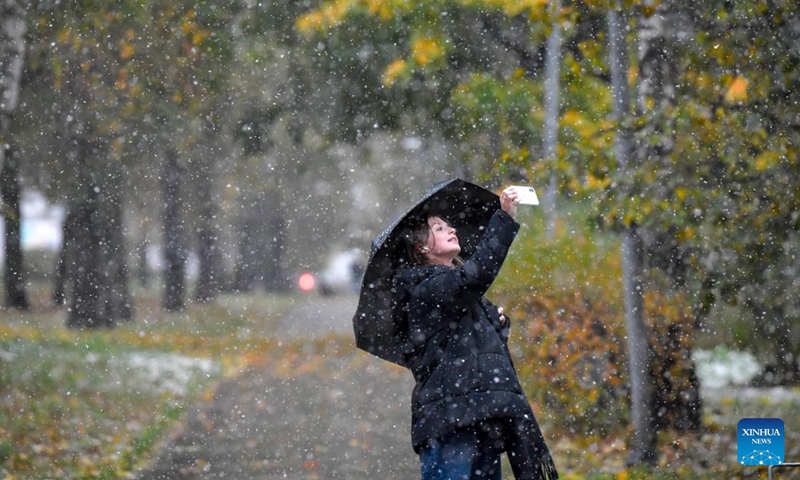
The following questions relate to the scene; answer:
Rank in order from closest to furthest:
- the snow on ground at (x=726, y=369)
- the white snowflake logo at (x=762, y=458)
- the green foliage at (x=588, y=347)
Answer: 1. the white snowflake logo at (x=762, y=458)
2. the green foliage at (x=588, y=347)
3. the snow on ground at (x=726, y=369)

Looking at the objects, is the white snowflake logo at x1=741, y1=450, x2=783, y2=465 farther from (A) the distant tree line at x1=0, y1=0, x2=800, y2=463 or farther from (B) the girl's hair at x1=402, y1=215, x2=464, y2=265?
(A) the distant tree line at x1=0, y1=0, x2=800, y2=463

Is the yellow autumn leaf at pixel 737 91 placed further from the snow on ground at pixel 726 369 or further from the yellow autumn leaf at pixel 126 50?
the yellow autumn leaf at pixel 126 50

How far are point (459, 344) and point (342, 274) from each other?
283 feet

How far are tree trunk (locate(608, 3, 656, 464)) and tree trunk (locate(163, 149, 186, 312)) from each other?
22657mm

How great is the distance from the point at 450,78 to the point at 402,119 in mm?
1583

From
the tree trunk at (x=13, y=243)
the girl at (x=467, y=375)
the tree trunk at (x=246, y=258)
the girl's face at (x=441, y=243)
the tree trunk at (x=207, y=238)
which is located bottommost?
the girl at (x=467, y=375)

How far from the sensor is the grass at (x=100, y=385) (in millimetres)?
10836

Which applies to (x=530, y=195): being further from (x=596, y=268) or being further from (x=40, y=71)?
(x=40, y=71)

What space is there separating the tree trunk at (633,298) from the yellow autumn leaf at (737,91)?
709mm

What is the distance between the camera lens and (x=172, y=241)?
116 ft

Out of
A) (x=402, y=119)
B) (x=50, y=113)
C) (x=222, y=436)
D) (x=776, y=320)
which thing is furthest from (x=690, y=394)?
(x=50, y=113)

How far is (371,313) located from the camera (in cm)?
538

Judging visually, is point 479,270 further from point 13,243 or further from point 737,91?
point 13,243

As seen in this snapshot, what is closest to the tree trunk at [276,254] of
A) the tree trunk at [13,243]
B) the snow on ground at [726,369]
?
the tree trunk at [13,243]
